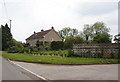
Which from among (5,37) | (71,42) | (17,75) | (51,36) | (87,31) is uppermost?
(87,31)

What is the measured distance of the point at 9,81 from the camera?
879cm

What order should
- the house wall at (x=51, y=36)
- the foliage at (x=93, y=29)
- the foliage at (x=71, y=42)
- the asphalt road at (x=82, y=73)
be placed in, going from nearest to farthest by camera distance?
1. the asphalt road at (x=82, y=73)
2. the foliage at (x=71, y=42)
3. the house wall at (x=51, y=36)
4. the foliage at (x=93, y=29)

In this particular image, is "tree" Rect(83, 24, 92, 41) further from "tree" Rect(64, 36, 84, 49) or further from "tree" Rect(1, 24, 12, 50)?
"tree" Rect(1, 24, 12, 50)

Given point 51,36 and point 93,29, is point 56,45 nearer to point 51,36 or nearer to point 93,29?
point 51,36

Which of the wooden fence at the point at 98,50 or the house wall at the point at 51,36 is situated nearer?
the wooden fence at the point at 98,50

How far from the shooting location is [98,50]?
75.6 ft

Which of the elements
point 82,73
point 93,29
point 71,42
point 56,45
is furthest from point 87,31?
point 82,73

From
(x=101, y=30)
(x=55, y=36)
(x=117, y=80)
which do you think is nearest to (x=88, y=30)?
(x=101, y=30)

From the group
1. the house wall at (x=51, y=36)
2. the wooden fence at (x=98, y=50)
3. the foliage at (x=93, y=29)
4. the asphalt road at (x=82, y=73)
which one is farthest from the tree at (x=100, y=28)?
the asphalt road at (x=82, y=73)

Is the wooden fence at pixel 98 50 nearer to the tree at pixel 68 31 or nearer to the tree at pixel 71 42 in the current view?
the tree at pixel 71 42

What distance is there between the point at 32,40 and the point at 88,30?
1083 inches

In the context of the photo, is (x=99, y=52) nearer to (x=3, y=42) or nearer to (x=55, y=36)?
(x=55, y=36)

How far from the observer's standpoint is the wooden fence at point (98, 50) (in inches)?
849

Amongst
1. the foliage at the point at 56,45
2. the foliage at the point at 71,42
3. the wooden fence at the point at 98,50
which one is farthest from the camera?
the foliage at the point at 71,42
